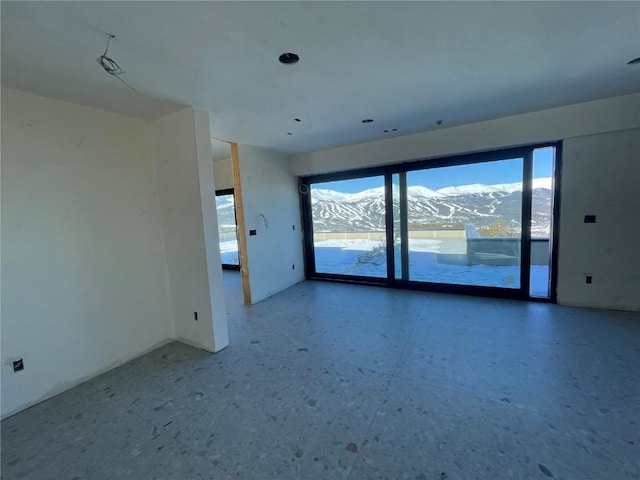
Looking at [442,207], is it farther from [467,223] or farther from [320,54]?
[320,54]

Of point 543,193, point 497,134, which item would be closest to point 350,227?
point 497,134

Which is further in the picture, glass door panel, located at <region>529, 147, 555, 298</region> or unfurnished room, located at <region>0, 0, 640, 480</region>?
glass door panel, located at <region>529, 147, 555, 298</region>

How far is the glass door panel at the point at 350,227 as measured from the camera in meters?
4.79

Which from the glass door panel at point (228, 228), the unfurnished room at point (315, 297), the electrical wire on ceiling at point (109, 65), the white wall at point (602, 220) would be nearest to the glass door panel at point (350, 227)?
the unfurnished room at point (315, 297)

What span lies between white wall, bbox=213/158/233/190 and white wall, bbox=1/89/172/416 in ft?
11.2

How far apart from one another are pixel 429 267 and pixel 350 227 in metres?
1.59

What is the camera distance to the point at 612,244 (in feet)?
10.5

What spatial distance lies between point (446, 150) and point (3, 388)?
518cm

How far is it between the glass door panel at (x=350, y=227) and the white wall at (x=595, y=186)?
1837 mm

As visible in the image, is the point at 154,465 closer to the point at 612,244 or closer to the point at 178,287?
the point at 178,287

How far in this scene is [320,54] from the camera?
70.2 inches

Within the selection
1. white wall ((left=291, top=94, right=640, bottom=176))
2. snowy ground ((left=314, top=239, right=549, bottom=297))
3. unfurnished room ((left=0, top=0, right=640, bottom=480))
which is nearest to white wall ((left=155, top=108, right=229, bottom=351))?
unfurnished room ((left=0, top=0, right=640, bottom=480))

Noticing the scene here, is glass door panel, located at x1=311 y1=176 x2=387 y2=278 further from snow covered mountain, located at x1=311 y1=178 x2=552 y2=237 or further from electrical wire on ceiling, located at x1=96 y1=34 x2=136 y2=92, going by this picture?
electrical wire on ceiling, located at x1=96 y1=34 x2=136 y2=92

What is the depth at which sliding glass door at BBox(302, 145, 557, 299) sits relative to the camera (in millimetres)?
3684
